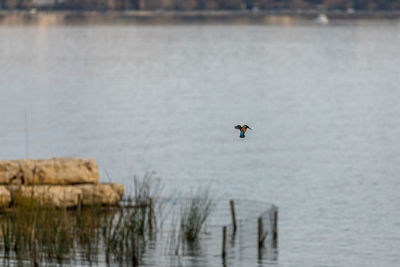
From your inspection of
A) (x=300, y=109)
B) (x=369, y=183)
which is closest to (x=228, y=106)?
(x=300, y=109)

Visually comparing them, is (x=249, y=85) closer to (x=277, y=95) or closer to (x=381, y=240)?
(x=277, y=95)

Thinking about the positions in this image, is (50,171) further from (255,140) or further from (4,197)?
(255,140)

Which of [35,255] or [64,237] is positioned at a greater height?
[64,237]

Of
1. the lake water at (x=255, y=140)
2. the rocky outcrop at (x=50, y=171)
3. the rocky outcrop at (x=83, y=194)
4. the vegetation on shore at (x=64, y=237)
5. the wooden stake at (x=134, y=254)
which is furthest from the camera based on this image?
the lake water at (x=255, y=140)

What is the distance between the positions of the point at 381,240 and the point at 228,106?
7264 centimetres

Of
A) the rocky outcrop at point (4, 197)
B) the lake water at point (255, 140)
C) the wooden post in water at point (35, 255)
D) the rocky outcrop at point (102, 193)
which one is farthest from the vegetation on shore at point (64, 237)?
the lake water at point (255, 140)

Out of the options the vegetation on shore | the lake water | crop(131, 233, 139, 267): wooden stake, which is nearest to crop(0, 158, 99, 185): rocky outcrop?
the vegetation on shore

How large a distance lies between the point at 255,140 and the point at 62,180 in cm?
4670

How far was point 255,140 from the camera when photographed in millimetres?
97125

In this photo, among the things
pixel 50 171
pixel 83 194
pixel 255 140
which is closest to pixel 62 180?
pixel 50 171

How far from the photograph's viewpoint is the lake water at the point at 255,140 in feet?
190

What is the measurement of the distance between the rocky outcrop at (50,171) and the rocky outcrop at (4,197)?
944 mm

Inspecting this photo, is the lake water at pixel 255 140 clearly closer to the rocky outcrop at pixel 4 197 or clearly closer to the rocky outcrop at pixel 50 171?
the rocky outcrop at pixel 50 171

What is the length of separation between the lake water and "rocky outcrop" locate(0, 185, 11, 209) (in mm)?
9948
